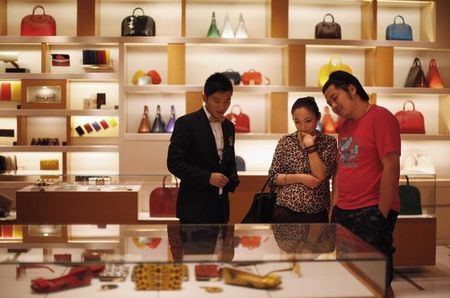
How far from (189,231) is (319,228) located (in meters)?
0.48

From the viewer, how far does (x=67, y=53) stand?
21.9 ft

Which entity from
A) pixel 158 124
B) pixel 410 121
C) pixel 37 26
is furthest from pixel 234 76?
pixel 37 26

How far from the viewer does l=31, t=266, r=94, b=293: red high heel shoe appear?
1.75m

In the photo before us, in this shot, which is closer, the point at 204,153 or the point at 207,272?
the point at 207,272

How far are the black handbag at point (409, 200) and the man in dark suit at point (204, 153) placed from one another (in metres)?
1.95

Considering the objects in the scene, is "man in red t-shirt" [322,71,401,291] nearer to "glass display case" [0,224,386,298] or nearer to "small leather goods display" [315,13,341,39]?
"glass display case" [0,224,386,298]

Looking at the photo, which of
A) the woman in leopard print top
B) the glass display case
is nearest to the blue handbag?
the woman in leopard print top

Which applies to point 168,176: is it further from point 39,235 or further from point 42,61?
point 42,61

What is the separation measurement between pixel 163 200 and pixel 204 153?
3.12ft

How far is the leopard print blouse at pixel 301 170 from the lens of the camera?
304 centimetres

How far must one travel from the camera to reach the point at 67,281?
5.77 feet

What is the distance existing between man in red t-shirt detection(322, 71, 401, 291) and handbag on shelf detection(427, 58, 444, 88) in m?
4.17

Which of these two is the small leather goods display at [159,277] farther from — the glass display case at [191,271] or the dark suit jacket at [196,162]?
the dark suit jacket at [196,162]

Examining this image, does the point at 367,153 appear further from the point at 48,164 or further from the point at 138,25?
the point at 48,164
